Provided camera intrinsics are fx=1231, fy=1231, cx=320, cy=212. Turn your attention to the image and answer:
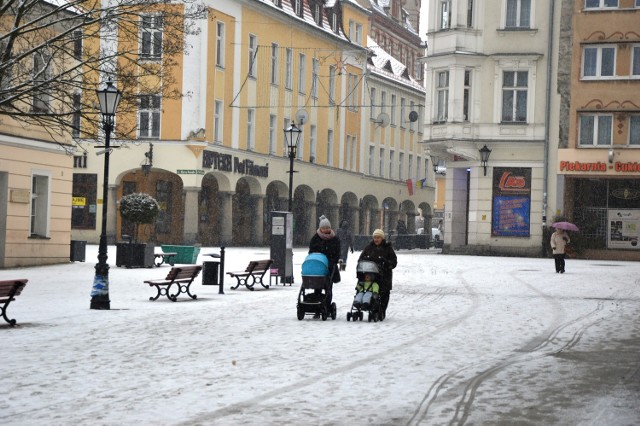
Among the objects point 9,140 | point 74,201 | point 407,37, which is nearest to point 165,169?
point 74,201

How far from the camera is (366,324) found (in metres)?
17.8

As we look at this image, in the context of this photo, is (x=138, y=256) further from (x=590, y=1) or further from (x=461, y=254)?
(x=590, y=1)

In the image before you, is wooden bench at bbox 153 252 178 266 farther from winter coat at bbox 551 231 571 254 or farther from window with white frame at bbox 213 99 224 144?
window with white frame at bbox 213 99 224 144

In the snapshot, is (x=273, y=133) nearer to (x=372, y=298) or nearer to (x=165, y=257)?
(x=165, y=257)

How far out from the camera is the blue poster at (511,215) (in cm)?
5184

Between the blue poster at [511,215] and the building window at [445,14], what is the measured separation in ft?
25.7

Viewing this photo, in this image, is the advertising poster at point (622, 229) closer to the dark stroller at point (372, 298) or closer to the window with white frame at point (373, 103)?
the window with white frame at point (373, 103)

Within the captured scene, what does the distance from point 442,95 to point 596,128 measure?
6.87 m

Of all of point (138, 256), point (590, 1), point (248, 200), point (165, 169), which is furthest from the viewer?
point (248, 200)

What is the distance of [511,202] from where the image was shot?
171 ft

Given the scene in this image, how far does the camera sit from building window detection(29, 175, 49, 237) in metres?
34.6

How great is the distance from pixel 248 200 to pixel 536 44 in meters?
19.5

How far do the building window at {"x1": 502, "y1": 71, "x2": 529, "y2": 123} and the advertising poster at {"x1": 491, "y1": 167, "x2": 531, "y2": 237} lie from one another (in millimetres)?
2222

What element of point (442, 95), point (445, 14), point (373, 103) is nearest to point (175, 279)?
point (442, 95)
